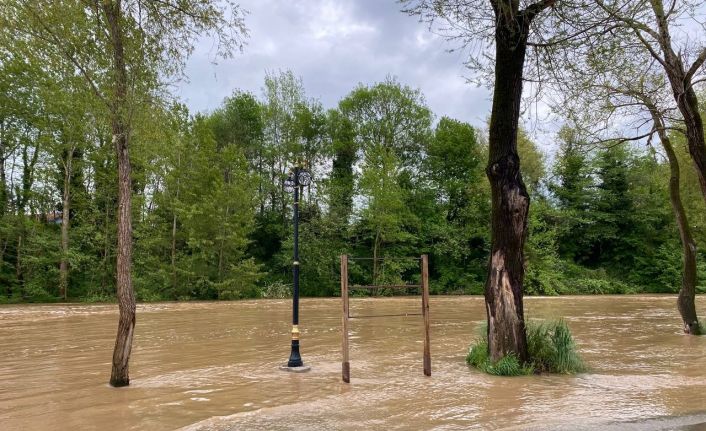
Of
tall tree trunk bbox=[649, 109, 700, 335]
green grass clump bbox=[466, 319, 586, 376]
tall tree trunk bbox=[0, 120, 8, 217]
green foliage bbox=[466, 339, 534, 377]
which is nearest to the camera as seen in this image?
green foliage bbox=[466, 339, 534, 377]

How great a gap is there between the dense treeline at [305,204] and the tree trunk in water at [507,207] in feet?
68.6

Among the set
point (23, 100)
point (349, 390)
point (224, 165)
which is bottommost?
point (349, 390)

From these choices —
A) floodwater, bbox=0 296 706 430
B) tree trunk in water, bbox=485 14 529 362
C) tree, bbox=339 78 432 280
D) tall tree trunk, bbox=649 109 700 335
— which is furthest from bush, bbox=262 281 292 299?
tree trunk in water, bbox=485 14 529 362

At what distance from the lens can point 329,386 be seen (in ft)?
26.1

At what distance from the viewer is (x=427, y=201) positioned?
41906 mm

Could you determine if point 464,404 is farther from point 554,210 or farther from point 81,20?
point 554,210

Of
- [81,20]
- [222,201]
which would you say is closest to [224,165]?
[222,201]

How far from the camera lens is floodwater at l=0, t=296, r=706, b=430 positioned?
595 cm

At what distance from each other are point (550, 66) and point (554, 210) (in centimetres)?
3486

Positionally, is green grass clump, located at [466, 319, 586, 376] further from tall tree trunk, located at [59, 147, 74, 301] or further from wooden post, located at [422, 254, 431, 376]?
tall tree trunk, located at [59, 147, 74, 301]

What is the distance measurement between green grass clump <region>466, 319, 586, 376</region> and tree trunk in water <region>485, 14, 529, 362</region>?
203mm

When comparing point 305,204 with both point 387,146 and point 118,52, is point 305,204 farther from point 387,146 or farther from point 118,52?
point 118,52

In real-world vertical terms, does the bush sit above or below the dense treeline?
below

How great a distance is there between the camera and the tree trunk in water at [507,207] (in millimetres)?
8750
